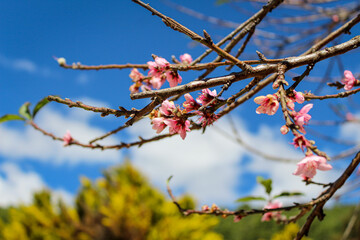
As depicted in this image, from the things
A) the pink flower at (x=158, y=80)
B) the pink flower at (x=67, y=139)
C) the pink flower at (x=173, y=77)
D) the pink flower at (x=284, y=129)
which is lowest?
the pink flower at (x=284, y=129)

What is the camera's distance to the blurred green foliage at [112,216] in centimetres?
400

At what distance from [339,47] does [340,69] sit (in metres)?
1.09

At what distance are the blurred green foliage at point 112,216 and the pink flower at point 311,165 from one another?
3.20 m

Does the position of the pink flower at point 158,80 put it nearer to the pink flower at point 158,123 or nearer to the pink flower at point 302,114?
the pink flower at point 158,123

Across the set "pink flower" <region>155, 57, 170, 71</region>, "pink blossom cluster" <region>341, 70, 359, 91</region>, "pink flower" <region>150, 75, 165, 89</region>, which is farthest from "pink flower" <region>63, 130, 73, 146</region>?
"pink blossom cluster" <region>341, 70, 359, 91</region>

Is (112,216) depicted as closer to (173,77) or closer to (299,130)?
(173,77)

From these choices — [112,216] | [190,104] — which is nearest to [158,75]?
[190,104]

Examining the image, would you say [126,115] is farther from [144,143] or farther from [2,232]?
[2,232]

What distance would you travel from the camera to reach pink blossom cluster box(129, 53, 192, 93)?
62 cm

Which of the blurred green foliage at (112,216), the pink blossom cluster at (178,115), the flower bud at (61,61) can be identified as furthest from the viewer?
the blurred green foliage at (112,216)

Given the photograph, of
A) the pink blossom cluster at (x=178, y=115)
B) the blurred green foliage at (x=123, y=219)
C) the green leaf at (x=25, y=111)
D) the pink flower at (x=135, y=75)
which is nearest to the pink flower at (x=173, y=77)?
the pink blossom cluster at (x=178, y=115)

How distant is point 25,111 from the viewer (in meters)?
0.99

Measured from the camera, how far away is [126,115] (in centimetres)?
51

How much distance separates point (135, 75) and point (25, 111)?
15.6 inches
